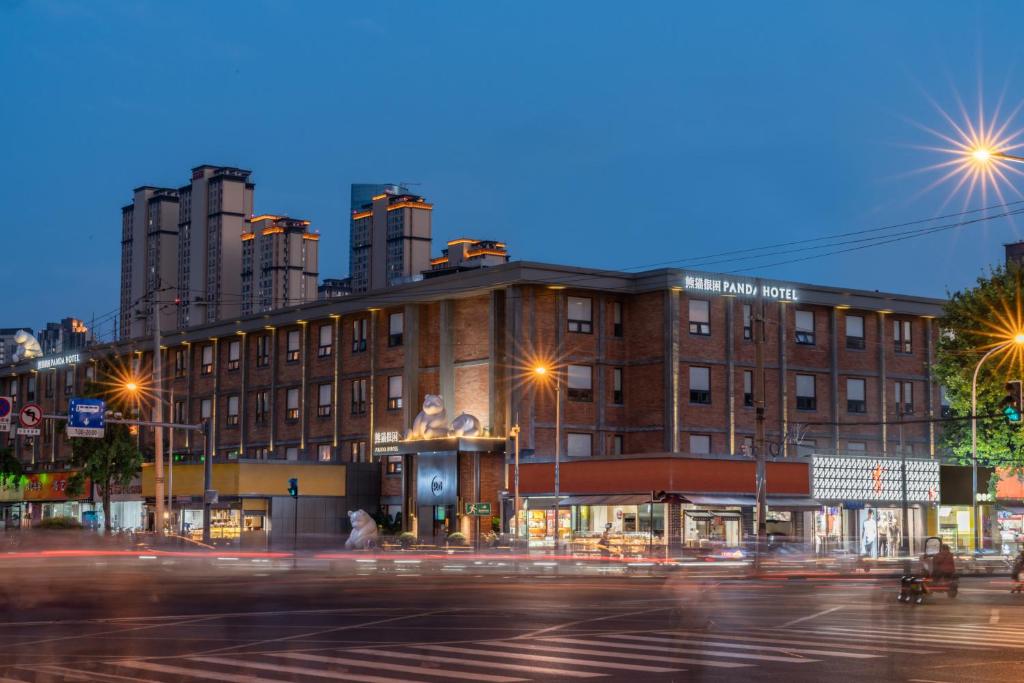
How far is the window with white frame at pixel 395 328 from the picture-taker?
7738 centimetres

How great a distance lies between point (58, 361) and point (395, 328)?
1673 inches

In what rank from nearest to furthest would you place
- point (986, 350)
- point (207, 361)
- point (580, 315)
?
point (986, 350) < point (580, 315) < point (207, 361)

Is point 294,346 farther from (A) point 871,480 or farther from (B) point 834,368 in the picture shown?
(A) point 871,480

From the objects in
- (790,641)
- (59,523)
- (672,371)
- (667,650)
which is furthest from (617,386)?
(667,650)

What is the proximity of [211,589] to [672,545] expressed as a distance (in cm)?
2936

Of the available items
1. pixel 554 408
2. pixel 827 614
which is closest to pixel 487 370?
pixel 554 408

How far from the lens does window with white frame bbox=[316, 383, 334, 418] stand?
268 ft

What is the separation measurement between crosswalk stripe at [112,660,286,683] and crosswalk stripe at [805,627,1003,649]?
433 inches

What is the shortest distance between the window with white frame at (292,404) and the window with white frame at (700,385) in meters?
25.8

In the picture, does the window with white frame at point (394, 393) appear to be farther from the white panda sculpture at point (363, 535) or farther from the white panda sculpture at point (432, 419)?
the white panda sculpture at point (363, 535)

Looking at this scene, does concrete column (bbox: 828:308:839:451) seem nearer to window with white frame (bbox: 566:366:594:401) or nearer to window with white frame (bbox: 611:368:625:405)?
window with white frame (bbox: 611:368:625:405)

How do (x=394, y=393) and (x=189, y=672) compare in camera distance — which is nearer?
(x=189, y=672)

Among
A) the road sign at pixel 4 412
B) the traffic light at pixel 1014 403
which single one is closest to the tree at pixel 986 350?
the traffic light at pixel 1014 403

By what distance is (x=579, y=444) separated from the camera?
7112cm
